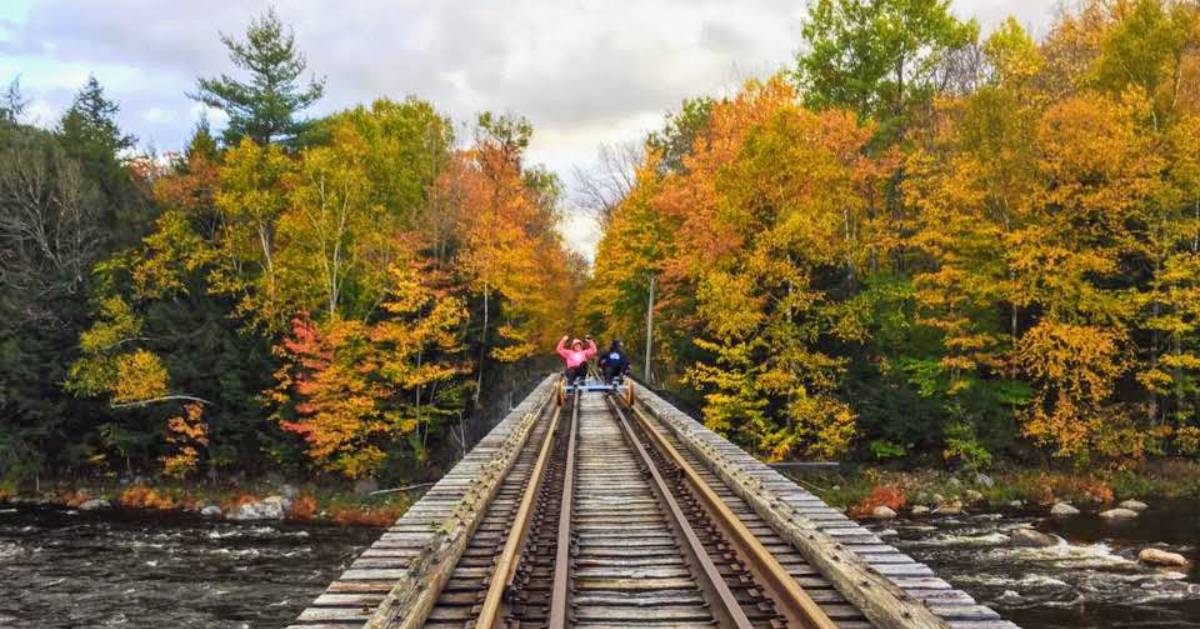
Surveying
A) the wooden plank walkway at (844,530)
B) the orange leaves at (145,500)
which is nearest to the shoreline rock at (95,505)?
the orange leaves at (145,500)

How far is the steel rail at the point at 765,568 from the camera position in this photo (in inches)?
184

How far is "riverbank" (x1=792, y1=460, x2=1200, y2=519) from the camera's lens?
22891mm

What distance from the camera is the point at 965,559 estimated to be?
16891 mm

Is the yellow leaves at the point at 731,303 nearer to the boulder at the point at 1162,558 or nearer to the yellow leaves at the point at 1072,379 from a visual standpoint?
the yellow leaves at the point at 1072,379

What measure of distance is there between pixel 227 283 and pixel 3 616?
20064 mm

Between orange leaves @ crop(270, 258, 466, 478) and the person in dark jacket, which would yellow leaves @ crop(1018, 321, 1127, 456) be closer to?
the person in dark jacket

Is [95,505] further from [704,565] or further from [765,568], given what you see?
[765,568]

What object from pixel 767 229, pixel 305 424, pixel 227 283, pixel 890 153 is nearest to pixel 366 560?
pixel 767 229

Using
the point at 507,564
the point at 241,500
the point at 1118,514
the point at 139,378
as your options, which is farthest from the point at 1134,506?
the point at 139,378

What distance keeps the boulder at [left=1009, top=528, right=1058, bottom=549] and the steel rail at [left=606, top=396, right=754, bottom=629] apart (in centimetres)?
1236

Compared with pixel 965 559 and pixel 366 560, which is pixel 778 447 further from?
pixel 366 560

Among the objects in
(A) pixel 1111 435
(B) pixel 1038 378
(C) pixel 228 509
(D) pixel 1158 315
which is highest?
(D) pixel 1158 315

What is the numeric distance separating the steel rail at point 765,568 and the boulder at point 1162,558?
12.6m

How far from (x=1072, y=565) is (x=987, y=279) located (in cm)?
1113
